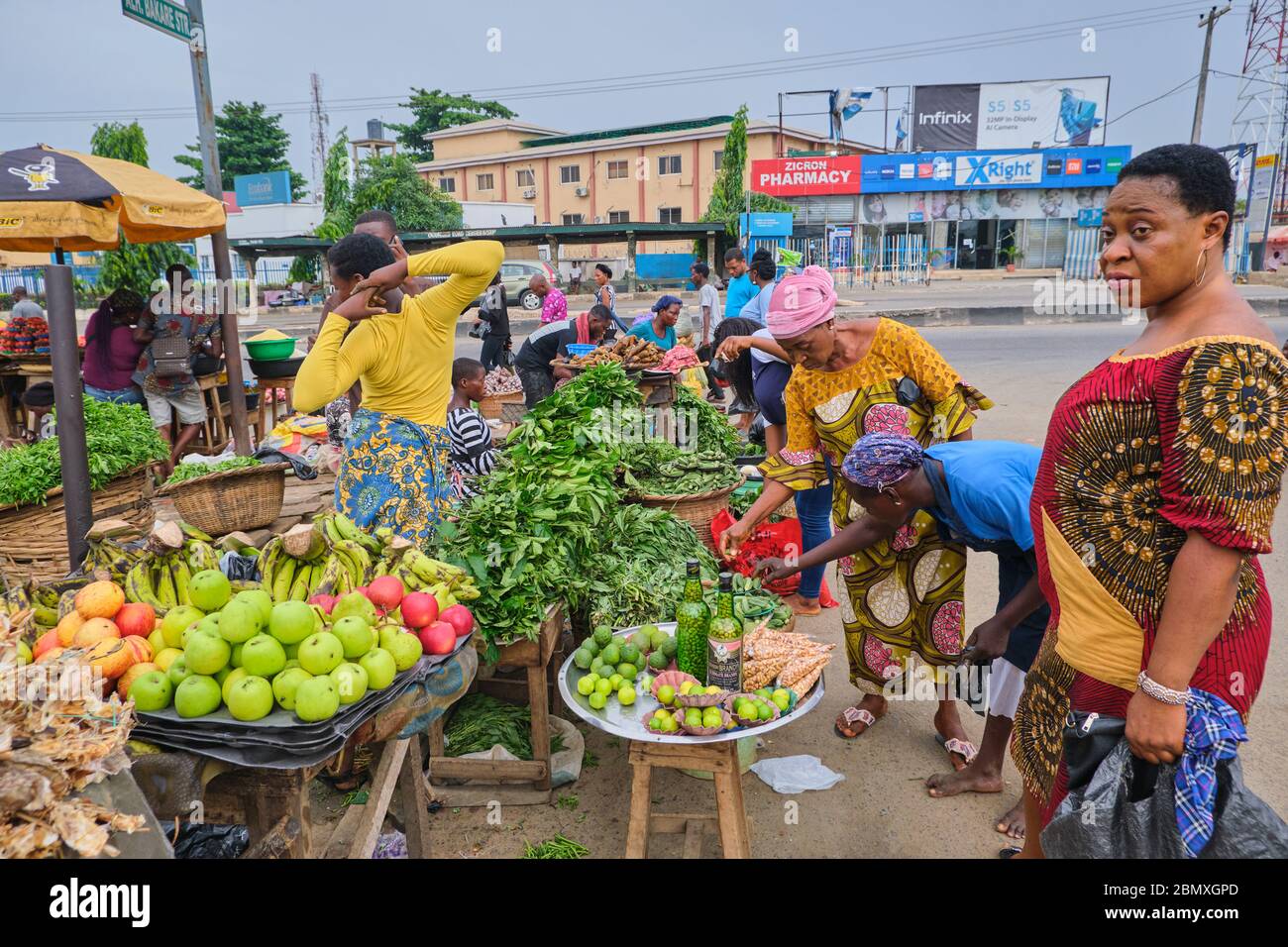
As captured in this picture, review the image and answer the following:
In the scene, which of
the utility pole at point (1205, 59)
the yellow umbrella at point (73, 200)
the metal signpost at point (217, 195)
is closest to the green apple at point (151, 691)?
the yellow umbrella at point (73, 200)

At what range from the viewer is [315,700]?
6.22 ft

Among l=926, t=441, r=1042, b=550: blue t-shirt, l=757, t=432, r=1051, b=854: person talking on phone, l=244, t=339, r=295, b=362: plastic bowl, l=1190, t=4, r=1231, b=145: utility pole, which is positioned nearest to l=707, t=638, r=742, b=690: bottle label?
l=757, t=432, r=1051, b=854: person talking on phone

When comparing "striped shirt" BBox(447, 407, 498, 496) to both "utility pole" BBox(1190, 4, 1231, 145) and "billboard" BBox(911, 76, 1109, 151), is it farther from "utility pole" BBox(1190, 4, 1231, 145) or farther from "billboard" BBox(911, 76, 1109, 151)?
"billboard" BBox(911, 76, 1109, 151)

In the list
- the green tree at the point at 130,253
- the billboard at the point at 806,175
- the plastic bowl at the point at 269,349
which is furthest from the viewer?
the billboard at the point at 806,175

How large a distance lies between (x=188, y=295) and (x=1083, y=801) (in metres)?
7.67

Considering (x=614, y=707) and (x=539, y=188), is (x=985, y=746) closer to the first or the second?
(x=614, y=707)

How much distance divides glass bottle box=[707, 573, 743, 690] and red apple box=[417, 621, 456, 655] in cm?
80

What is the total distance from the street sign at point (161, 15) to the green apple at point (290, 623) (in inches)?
176

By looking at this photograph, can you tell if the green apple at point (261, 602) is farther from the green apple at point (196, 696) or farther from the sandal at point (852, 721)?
the sandal at point (852, 721)

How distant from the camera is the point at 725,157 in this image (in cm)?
3138

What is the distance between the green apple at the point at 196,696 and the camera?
1896mm

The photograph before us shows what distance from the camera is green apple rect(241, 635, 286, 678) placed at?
196cm

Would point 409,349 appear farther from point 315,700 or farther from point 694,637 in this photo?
point 315,700

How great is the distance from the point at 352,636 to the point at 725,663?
1126mm
